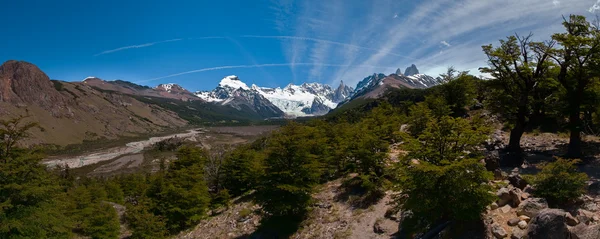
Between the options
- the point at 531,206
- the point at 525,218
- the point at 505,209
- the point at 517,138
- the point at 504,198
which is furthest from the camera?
the point at 517,138

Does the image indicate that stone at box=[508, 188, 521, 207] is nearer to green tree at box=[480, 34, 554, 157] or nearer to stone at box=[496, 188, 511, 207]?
stone at box=[496, 188, 511, 207]

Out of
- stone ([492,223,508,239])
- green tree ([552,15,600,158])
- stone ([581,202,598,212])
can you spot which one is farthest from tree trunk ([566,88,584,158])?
stone ([492,223,508,239])

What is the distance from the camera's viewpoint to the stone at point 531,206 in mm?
11273

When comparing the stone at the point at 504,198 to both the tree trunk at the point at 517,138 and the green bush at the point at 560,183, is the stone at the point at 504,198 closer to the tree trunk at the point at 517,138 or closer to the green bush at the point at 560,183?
the green bush at the point at 560,183

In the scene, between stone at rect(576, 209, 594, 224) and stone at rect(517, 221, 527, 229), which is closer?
stone at rect(576, 209, 594, 224)

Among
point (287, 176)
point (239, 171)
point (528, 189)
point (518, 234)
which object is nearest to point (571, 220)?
point (518, 234)

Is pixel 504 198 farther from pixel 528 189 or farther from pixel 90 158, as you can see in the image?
pixel 90 158

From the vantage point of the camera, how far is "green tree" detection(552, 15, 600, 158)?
671 inches

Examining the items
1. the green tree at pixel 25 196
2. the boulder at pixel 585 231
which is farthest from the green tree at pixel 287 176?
the boulder at pixel 585 231

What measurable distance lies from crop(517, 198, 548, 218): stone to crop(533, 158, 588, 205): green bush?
1.98 feet

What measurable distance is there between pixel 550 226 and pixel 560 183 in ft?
11.2

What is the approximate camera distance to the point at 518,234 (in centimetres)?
1068

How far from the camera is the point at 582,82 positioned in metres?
18.3

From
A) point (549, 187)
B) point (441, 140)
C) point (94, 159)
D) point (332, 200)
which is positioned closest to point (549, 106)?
point (549, 187)
